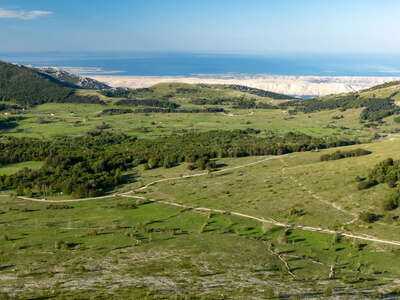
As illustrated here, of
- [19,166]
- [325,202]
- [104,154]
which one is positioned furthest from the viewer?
[104,154]

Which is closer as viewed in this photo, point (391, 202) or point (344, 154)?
point (391, 202)

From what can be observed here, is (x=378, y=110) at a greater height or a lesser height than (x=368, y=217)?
greater

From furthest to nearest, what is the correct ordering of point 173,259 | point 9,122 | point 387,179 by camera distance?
point 9,122
point 387,179
point 173,259

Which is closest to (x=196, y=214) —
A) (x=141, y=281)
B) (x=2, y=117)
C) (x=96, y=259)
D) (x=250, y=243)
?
(x=250, y=243)

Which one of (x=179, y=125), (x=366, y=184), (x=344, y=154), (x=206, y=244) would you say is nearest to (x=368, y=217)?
(x=366, y=184)

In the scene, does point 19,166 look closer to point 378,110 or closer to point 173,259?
point 173,259

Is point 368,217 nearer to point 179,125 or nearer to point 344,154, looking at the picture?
point 344,154

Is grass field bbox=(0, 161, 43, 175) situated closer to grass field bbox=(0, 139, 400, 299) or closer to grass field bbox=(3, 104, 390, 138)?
grass field bbox=(0, 139, 400, 299)

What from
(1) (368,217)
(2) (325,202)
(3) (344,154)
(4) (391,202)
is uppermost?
(3) (344,154)

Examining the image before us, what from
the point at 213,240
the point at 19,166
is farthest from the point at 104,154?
the point at 213,240
